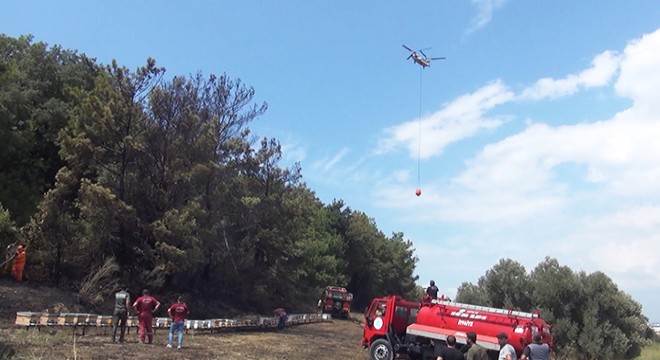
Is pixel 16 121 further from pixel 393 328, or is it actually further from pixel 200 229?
pixel 393 328

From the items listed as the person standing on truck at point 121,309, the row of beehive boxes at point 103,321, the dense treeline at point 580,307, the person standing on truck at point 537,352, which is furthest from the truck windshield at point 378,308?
the dense treeline at point 580,307

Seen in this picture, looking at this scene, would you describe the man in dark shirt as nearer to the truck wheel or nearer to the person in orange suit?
the truck wheel

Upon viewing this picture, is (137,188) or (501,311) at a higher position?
(137,188)

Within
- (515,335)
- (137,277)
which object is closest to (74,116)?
(137,277)

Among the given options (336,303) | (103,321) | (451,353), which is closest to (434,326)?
(451,353)

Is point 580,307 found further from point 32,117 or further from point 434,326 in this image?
point 32,117

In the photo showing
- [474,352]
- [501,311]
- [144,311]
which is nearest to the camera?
[474,352]

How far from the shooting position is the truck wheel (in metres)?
21.5

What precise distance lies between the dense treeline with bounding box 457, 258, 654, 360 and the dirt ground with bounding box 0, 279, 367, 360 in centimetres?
1136

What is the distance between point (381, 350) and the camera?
21.8m

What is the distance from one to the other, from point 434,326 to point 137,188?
18956 mm

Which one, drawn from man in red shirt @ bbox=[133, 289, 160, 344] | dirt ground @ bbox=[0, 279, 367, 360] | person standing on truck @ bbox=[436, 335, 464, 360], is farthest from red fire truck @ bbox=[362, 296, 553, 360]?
person standing on truck @ bbox=[436, 335, 464, 360]

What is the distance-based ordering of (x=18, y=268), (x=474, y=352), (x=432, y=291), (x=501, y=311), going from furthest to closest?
(x=18, y=268)
(x=432, y=291)
(x=501, y=311)
(x=474, y=352)

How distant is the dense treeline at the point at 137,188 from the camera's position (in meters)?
30.8
